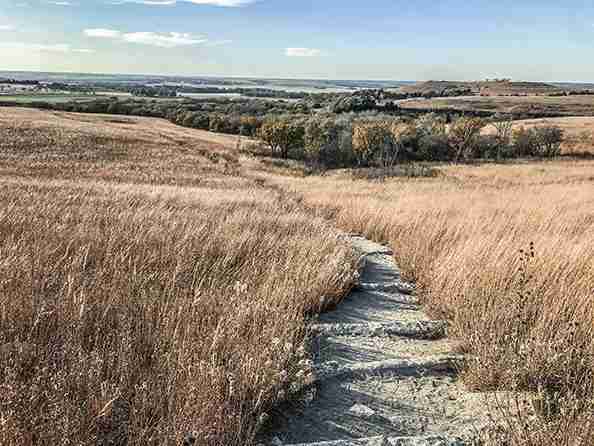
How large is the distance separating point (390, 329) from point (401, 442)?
6.12ft

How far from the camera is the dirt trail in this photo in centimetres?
282

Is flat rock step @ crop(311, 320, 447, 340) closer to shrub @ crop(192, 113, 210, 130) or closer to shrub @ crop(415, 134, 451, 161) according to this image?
shrub @ crop(415, 134, 451, 161)

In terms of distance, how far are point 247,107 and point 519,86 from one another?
121639 mm

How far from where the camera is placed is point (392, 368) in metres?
3.60

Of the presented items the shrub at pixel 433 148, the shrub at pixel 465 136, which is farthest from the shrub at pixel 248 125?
the shrub at pixel 465 136

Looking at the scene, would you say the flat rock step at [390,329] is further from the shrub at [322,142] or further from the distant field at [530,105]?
the distant field at [530,105]

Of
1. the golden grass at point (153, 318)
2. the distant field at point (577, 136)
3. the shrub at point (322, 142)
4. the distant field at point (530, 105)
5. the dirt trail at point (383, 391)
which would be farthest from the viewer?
the distant field at point (530, 105)

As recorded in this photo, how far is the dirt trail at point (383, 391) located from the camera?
2.82 meters

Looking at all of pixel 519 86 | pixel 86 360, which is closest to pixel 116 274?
pixel 86 360

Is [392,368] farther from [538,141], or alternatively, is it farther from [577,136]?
[577,136]

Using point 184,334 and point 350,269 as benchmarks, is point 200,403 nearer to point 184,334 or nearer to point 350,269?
point 184,334

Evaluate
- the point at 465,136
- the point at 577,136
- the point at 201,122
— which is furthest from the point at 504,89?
the point at 201,122

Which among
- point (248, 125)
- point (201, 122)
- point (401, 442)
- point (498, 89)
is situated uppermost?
point (498, 89)

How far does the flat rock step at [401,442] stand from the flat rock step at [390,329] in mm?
1625
